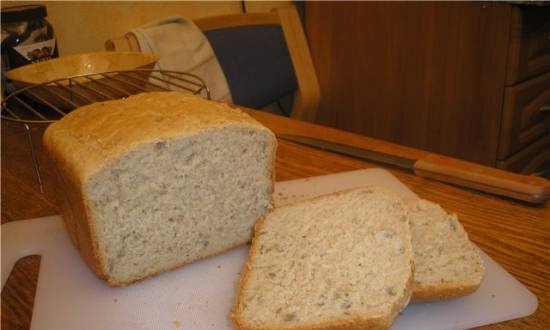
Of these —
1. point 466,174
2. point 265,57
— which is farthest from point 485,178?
point 265,57

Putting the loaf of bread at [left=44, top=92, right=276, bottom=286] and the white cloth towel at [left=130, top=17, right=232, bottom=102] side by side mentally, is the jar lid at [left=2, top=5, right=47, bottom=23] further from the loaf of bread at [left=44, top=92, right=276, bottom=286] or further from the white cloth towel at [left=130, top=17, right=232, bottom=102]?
the loaf of bread at [left=44, top=92, right=276, bottom=286]

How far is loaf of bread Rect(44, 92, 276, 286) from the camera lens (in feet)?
3.00

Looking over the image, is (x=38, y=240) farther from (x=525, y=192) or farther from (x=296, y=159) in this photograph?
(x=525, y=192)

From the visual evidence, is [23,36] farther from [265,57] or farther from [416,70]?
[416,70]

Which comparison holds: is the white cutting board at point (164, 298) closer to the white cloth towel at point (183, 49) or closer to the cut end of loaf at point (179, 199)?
the cut end of loaf at point (179, 199)

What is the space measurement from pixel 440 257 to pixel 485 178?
36cm

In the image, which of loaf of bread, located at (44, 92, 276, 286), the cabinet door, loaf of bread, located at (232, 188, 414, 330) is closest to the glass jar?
loaf of bread, located at (44, 92, 276, 286)

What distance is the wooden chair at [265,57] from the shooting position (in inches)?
92.7

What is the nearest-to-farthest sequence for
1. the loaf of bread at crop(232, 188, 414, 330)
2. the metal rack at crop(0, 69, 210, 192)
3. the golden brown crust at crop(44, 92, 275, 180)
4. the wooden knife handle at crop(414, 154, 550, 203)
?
the loaf of bread at crop(232, 188, 414, 330) → the golden brown crust at crop(44, 92, 275, 180) → the wooden knife handle at crop(414, 154, 550, 203) → the metal rack at crop(0, 69, 210, 192)

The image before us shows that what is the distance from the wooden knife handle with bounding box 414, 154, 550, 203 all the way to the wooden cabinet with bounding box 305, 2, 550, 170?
108 cm

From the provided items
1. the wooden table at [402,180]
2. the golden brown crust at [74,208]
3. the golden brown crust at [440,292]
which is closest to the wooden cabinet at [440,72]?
the wooden table at [402,180]

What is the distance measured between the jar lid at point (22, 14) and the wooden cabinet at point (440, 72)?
5.18ft

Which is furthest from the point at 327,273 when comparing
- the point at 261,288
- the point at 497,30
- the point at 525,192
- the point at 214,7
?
the point at 214,7

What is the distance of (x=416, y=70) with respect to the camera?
2.47m
